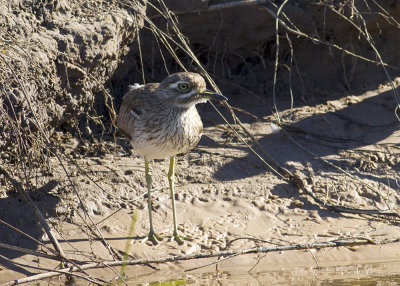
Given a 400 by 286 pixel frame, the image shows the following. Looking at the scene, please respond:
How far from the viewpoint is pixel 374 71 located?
288 inches

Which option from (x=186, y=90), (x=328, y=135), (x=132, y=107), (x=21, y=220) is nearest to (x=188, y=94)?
(x=186, y=90)

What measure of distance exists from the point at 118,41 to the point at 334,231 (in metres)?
2.63

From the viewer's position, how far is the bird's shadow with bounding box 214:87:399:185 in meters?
6.11

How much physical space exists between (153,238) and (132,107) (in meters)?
1.12

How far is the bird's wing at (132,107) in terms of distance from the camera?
5.27 m

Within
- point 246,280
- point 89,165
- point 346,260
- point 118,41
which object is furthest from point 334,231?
point 118,41

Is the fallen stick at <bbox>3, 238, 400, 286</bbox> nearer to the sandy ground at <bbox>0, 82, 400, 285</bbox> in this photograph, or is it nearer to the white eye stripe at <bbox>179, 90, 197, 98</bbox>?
the sandy ground at <bbox>0, 82, 400, 285</bbox>

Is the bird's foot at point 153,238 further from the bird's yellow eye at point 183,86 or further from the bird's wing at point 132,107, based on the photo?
the bird's yellow eye at point 183,86

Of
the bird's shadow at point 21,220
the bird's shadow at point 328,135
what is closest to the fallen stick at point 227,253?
the bird's shadow at point 21,220

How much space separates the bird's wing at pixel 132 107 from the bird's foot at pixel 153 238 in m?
0.84

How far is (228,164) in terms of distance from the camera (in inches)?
240

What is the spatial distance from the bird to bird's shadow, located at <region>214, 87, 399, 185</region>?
952 millimetres

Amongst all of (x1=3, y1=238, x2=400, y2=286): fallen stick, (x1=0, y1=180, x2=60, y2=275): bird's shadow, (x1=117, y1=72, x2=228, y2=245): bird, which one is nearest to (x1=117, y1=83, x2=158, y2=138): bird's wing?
(x1=117, y1=72, x2=228, y2=245): bird

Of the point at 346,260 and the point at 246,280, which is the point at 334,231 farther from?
the point at 246,280
